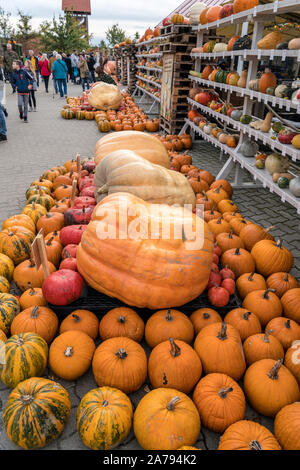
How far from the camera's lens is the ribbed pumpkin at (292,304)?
2.98 metres

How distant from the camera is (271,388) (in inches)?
88.5

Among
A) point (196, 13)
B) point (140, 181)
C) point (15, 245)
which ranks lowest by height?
point (15, 245)

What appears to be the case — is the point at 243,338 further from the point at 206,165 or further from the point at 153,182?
the point at 206,165

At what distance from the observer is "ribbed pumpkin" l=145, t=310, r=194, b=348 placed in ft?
8.81

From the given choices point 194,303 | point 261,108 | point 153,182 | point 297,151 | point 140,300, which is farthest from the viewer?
point 261,108

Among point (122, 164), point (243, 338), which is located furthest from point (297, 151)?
point (243, 338)

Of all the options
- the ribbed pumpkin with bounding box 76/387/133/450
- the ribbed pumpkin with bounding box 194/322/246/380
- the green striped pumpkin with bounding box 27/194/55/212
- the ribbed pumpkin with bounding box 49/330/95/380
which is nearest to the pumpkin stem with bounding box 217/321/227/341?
the ribbed pumpkin with bounding box 194/322/246/380

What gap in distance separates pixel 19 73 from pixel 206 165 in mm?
7636

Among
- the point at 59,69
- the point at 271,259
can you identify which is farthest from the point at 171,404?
the point at 59,69

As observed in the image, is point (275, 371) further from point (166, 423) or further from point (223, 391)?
point (166, 423)

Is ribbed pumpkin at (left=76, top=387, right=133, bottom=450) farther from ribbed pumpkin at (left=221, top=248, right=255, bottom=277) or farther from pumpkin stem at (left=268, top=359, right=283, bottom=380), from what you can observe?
ribbed pumpkin at (left=221, top=248, right=255, bottom=277)

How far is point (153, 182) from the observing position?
3629 millimetres

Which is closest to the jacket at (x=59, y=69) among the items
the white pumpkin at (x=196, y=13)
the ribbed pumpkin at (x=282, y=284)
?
the white pumpkin at (x=196, y=13)

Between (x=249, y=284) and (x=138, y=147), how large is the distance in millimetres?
2863
